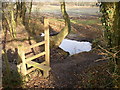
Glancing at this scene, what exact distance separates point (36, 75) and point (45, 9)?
2197cm

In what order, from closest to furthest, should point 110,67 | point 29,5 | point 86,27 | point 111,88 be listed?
point 111,88, point 110,67, point 29,5, point 86,27

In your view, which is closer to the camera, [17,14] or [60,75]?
[60,75]

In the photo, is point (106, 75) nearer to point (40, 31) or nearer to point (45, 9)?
point (40, 31)

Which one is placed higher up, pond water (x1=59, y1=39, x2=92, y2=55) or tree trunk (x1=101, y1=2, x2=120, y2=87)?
Answer: tree trunk (x1=101, y1=2, x2=120, y2=87)

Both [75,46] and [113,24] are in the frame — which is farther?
[75,46]

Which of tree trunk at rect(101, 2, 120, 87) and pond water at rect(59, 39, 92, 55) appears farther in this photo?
pond water at rect(59, 39, 92, 55)

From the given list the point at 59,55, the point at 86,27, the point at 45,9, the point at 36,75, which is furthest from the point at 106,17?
the point at 45,9

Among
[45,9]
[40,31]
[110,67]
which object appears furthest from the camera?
[45,9]

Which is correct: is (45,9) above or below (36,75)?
above

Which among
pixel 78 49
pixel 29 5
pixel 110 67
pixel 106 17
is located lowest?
pixel 78 49

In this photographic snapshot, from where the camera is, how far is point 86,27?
1988 cm

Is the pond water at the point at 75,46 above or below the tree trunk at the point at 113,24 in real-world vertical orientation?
below

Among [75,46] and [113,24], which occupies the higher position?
[113,24]

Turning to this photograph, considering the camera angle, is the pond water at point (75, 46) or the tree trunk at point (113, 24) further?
the pond water at point (75, 46)
